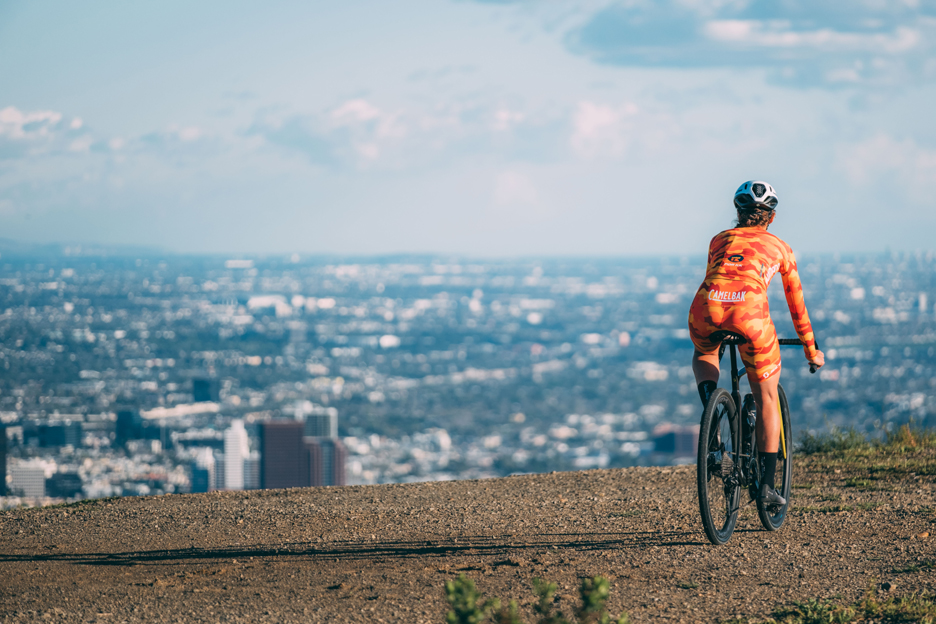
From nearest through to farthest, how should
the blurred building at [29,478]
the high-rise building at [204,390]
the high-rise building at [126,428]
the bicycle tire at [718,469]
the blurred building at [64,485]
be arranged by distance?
the bicycle tire at [718,469], the blurred building at [29,478], the blurred building at [64,485], the high-rise building at [126,428], the high-rise building at [204,390]

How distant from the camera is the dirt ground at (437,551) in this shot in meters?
4.51

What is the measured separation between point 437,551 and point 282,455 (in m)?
26.2

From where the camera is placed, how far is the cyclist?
546cm

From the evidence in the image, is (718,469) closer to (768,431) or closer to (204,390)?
(768,431)

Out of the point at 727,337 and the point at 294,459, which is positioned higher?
the point at 727,337

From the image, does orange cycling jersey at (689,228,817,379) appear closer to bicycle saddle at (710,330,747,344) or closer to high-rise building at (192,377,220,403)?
bicycle saddle at (710,330,747,344)

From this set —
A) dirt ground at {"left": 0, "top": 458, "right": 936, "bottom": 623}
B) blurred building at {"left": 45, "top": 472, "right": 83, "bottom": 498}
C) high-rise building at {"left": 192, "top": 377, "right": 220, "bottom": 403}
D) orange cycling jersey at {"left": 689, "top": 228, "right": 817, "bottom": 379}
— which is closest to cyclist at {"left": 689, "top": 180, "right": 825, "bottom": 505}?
orange cycling jersey at {"left": 689, "top": 228, "right": 817, "bottom": 379}

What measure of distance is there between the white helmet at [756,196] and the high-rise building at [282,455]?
24.9 m

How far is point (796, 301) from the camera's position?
5.70 meters

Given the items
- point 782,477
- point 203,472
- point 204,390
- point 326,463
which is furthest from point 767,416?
point 204,390

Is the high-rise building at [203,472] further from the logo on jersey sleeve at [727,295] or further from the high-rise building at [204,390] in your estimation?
the high-rise building at [204,390]

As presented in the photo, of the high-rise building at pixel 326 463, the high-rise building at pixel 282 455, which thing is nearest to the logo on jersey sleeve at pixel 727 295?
the high-rise building at pixel 282 455

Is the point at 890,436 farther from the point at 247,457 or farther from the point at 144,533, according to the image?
the point at 247,457

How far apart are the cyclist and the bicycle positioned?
0.21ft
